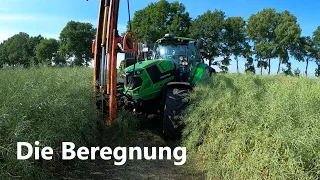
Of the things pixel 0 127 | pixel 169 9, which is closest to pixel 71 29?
pixel 169 9

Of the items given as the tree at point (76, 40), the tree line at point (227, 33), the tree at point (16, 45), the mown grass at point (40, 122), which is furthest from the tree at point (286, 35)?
the tree at point (16, 45)

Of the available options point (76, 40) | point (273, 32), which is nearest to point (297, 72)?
point (273, 32)

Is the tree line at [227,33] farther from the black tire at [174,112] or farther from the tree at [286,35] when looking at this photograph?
the black tire at [174,112]

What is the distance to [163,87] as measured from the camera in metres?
6.27

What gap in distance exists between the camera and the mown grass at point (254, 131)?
2554mm

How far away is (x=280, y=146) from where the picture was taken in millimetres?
2670

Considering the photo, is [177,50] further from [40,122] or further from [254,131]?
[254,131]

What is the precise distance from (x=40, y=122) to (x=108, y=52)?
6.77ft

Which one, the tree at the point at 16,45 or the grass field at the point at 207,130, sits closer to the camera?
the grass field at the point at 207,130

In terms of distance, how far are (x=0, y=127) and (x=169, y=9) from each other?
35300 millimetres

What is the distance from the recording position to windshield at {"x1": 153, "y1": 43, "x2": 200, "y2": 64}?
7.22 metres

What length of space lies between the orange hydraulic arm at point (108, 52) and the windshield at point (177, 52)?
1670mm

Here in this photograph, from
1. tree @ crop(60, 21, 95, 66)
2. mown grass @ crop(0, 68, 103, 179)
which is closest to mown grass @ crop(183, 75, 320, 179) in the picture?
mown grass @ crop(0, 68, 103, 179)

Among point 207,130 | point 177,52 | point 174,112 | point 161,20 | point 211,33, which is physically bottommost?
point 207,130
